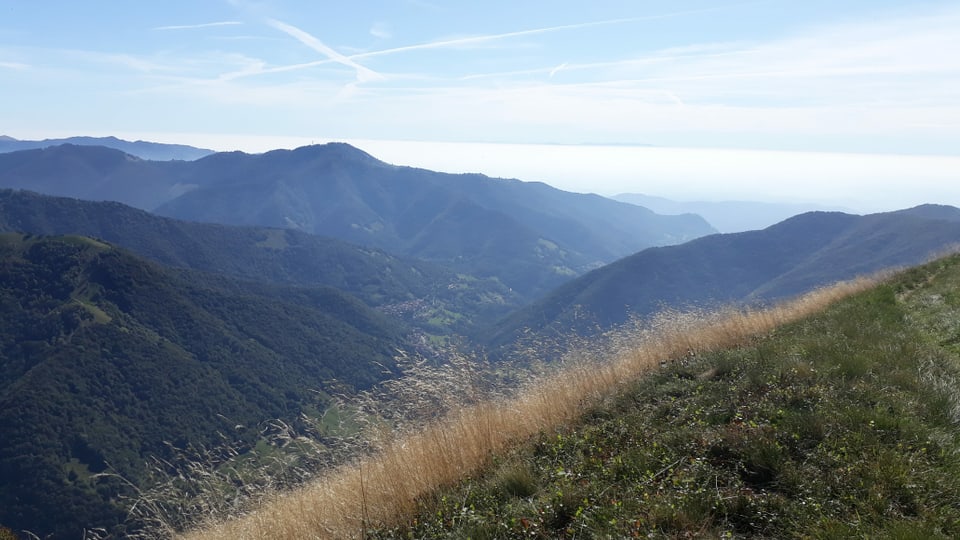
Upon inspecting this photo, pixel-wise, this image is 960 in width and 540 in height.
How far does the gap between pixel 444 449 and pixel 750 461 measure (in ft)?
9.11

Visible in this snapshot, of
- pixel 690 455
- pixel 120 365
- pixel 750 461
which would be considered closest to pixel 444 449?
pixel 690 455

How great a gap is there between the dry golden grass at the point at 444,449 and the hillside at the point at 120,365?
56.4m

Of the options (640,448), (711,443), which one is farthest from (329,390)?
(711,443)

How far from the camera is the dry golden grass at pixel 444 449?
15.1 feet

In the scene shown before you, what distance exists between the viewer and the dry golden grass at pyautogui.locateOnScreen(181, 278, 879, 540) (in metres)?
4.61

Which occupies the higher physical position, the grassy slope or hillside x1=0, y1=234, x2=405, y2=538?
the grassy slope

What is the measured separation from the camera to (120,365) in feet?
400

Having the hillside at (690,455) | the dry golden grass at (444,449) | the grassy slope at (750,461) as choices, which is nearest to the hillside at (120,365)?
the dry golden grass at (444,449)

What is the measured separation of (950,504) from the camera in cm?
317

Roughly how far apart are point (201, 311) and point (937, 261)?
179419mm

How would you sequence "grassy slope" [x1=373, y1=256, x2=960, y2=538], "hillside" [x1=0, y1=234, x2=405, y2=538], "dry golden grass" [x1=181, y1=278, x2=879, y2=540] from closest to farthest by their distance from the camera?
"grassy slope" [x1=373, y1=256, x2=960, y2=538] < "dry golden grass" [x1=181, y1=278, x2=879, y2=540] < "hillside" [x1=0, y1=234, x2=405, y2=538]

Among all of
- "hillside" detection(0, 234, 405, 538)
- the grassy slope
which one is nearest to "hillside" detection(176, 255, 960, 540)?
the grassy slope

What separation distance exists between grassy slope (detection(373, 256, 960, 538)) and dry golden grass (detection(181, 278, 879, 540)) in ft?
0.76

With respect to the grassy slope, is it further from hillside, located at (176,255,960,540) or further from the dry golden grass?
the dry golden grass
